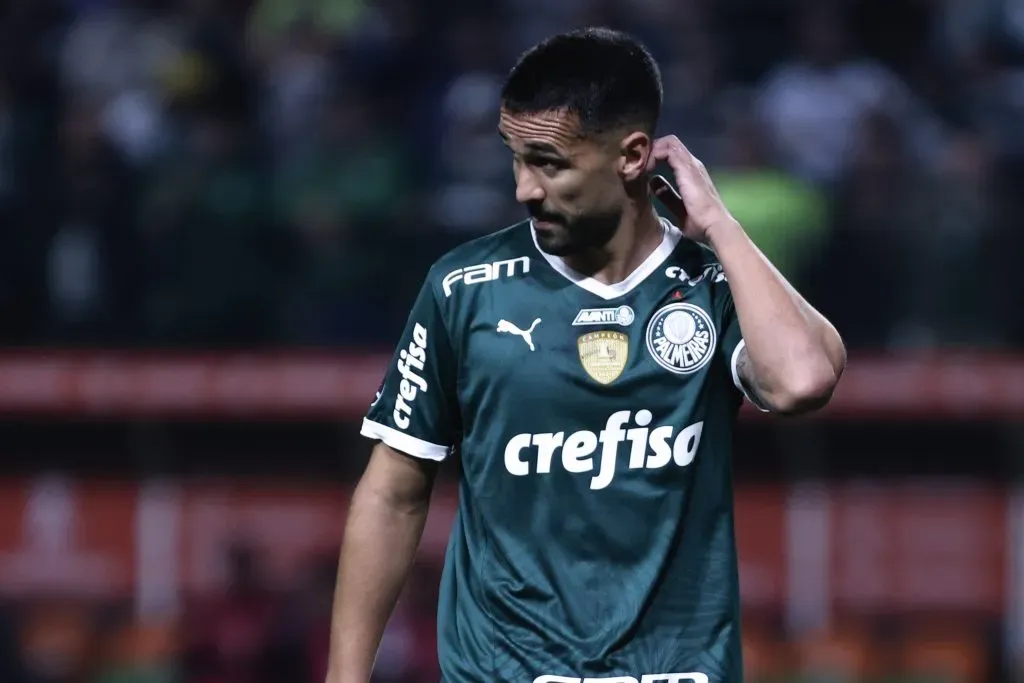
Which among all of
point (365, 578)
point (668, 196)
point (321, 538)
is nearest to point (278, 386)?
point (321, 538)

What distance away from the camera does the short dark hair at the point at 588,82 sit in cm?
391

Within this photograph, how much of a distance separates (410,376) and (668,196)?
0.69 m

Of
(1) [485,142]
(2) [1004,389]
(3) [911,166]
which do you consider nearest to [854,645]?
(2) [1004,389]

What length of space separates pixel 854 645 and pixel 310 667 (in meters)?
2.95

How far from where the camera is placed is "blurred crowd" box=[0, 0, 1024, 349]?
9.54 meters

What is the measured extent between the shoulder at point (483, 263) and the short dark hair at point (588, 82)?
0.34 metres

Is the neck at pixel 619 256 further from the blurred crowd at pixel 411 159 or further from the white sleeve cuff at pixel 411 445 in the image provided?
the blurred crowd at pixel 411 159

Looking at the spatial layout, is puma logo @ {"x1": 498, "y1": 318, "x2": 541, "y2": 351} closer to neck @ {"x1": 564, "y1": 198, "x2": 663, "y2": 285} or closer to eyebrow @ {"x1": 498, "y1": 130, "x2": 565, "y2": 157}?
neck @ {"x1": 564, "y1": 198, "x2": 663, "y2": 285}

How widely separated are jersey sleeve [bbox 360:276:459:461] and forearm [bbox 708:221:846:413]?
0.63 metres

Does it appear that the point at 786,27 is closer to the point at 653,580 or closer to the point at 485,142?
the point at 485,142

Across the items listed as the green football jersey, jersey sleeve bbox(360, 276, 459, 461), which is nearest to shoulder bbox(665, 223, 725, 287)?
the green football jersey

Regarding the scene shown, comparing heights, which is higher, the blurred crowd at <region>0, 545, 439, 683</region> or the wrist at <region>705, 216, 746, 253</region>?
the wrist at <region>705, 216, 746, 253</region>

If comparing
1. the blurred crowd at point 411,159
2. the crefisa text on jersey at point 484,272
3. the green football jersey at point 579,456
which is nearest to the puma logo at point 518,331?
the green football jersey at point 579,456

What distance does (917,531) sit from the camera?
1034 centimetres
